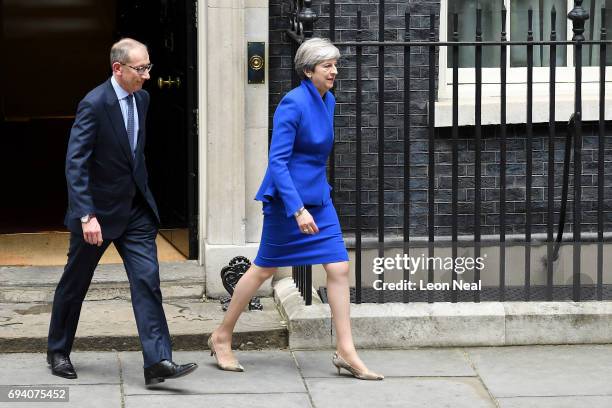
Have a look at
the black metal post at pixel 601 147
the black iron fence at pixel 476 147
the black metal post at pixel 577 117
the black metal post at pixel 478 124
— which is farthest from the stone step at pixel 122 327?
the black metal post at pixel 601 147

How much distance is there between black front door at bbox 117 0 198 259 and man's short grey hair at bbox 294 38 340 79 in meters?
1.97

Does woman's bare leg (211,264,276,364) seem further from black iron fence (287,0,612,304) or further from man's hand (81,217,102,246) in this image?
man's hand (81,217,102,246)

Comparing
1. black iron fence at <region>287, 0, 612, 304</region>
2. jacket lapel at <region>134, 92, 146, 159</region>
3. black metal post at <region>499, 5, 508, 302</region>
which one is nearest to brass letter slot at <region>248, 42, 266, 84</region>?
black iron fence at <region>287, 0, 612, 304</region>

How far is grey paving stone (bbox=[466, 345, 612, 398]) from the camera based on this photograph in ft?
22.6

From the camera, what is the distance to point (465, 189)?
887 centimetres

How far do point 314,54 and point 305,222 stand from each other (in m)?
0.82

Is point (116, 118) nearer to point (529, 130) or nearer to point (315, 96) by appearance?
point (315, 96)

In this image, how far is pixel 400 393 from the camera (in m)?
6.80

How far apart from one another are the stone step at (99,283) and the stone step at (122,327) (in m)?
0.09

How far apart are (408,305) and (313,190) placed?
121cm

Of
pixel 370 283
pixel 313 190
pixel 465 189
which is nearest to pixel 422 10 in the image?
pixel 465 189

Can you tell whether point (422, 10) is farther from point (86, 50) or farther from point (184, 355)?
point (86, 50)

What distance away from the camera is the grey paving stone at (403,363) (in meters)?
7.16

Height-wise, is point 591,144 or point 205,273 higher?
point 591,144
